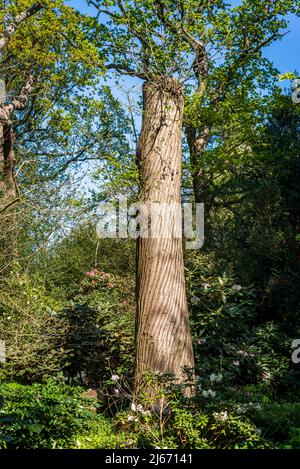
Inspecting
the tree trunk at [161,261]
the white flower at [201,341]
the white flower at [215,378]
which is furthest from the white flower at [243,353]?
the white flower at [215,378]

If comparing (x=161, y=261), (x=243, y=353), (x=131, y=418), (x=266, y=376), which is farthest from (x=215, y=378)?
(x=266, y=376)

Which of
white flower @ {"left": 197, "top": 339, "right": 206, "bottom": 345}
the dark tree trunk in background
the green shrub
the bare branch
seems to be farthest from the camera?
the bare branch

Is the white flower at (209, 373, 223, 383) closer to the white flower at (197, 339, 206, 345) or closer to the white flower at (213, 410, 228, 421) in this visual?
the white flower at (213, 410, 228, 421)

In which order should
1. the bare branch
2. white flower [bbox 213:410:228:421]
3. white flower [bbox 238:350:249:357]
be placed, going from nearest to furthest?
white flower [bbox 213:410:228:421] < white flower [bbox 238:350:249:357] < the bare branch

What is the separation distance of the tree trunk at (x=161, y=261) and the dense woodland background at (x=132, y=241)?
0.15 m

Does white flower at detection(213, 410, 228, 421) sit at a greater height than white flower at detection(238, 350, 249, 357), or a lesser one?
greater

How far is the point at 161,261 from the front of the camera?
20.9ft

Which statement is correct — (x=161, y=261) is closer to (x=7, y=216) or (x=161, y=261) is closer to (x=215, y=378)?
(x=215, y=378)

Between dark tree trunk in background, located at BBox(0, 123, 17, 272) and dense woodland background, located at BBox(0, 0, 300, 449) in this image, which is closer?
dense woodland background, located at BBox(0, 0, 300, 449)

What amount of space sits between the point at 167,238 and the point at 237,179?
7.21 m

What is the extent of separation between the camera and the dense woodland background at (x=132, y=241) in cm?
540

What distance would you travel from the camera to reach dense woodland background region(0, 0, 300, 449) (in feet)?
17.7

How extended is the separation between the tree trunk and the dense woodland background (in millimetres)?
151

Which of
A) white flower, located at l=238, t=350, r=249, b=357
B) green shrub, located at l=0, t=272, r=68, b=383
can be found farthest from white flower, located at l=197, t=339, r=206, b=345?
green shrub, located at l=0, t=272, r=68, b=383
